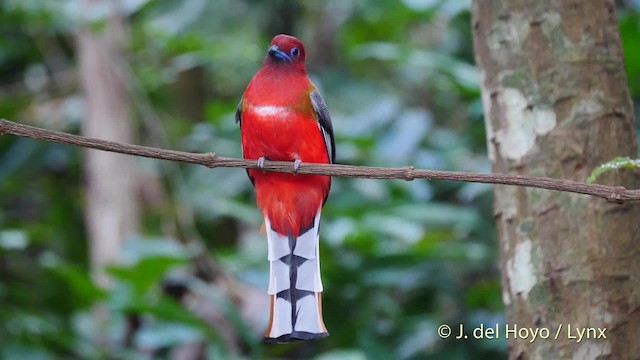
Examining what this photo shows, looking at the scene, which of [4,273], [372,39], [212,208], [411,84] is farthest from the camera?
[411,84]

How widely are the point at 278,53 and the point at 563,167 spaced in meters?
0.90

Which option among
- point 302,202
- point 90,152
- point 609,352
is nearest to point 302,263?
point 302,202

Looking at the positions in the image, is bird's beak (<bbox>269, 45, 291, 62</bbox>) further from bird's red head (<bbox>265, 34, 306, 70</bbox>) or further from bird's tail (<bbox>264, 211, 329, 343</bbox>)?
bird's tail (<bbox>264, 211, 329, 343</bbox>)

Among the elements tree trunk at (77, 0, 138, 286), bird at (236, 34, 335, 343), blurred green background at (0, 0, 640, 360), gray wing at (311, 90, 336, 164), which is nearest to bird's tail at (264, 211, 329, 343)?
bird at (236, 34, 335, 343)

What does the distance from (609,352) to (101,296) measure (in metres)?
2.62

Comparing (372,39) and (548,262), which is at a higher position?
(372,39)

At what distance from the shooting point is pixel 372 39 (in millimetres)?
6484

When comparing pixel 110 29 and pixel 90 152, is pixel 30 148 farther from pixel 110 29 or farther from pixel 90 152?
pixel 110 29

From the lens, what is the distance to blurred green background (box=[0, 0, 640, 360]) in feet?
12.8

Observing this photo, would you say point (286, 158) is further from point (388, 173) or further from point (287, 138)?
point (388, 173)

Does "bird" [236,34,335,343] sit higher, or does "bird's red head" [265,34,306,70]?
"bird's red head" [265,34,306,70]

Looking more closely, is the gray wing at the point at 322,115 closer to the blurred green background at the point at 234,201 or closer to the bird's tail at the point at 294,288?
the bird's tail at the point at 294,288

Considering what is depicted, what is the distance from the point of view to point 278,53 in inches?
94.8

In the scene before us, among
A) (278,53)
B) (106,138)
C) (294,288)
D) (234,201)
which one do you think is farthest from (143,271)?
(294,288)
